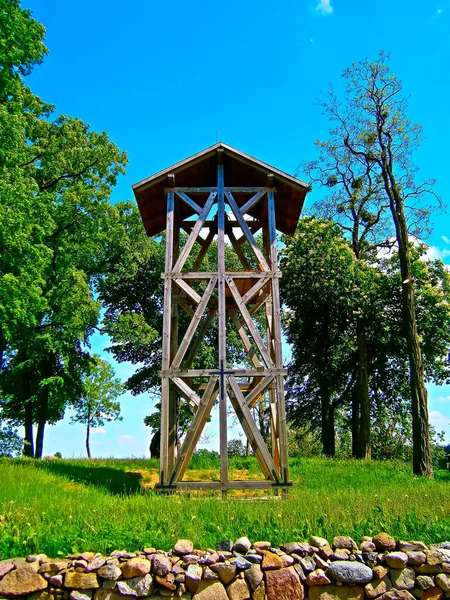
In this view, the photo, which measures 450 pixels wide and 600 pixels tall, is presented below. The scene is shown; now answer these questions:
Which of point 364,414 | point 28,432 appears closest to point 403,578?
point 364,414

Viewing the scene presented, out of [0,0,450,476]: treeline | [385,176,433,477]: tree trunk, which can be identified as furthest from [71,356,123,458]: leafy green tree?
[385,176,433,477]: tree trunk

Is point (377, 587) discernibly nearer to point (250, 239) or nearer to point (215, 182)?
point (250, 239)

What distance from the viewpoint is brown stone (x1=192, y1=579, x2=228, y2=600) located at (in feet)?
17.5

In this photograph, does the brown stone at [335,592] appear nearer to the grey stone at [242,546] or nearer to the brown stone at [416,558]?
the brown stone at [416,558]

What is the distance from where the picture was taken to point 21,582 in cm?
525

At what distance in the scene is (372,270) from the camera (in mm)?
22547

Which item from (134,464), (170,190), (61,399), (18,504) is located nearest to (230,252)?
(61,399)

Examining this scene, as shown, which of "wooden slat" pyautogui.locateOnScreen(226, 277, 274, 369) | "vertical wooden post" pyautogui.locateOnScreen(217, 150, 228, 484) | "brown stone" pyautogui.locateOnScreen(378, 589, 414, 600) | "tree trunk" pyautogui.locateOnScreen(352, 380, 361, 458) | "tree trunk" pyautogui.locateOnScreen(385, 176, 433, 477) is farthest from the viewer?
"tree trunk" pyautogui.locateOnScreen(352, 380, 361, 458)

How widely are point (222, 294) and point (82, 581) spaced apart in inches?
244

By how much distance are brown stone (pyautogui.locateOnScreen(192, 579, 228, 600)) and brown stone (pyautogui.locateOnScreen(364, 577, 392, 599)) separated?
5.27 ft

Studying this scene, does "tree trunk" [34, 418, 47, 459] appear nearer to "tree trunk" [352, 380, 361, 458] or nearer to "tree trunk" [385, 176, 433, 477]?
"tree trunk" [352, 380, 361, 458]

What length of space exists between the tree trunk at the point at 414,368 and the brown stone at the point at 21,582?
11681mm

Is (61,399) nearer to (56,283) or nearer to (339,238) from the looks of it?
(56,283)

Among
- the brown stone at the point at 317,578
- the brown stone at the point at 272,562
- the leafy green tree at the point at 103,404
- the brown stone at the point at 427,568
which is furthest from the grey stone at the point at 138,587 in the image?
the leafy green tree at the point at 103,404
